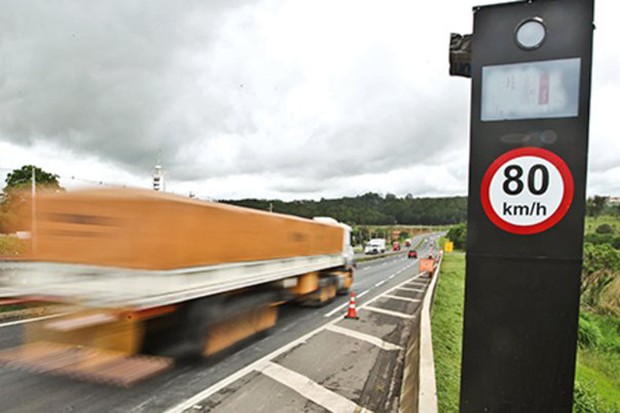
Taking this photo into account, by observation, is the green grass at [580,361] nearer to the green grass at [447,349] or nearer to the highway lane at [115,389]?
the green grass at [447,349]

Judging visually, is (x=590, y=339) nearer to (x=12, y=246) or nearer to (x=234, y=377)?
(x=234, y=377)

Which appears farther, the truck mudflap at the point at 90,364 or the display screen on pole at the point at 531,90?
the truck mudflap at the point at 90,364

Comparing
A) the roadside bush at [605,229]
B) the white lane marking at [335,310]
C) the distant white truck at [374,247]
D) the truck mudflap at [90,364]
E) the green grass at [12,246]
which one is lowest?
the distant white truck at [374,247]

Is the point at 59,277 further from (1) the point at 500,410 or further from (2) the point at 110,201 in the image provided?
(1) the point at 500,410

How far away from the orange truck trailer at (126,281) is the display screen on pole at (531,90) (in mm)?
4884

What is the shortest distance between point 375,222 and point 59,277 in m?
113

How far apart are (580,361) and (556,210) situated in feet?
41.6

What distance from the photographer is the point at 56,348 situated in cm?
635

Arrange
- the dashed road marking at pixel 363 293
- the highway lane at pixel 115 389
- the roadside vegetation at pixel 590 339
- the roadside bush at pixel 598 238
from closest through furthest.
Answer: the highway lane at pixel 115 389 < the roadside vegetation at pixel 590 339 < the dashed road marking at pixel 363 293 < the roadside bush at pixel 598 238

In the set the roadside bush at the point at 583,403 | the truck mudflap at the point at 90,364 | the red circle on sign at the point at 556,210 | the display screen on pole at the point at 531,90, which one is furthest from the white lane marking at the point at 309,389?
the display screen on pole at the point at 531,90

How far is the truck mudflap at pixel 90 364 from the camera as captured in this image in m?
6.00

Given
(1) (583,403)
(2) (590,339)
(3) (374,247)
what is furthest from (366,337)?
(3) (374,247)

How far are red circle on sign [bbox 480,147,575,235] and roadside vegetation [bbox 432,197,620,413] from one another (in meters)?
0.19

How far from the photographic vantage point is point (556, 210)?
2014 mm
